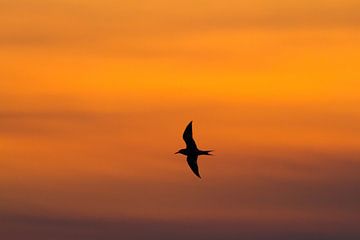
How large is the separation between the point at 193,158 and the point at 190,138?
2.10 meters

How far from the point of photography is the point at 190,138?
162 m

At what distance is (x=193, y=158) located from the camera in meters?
162
